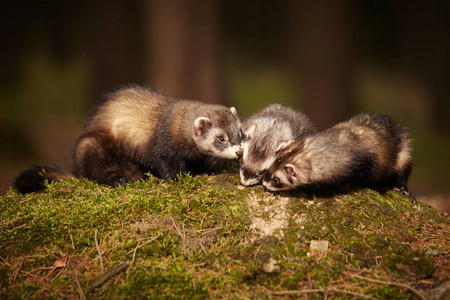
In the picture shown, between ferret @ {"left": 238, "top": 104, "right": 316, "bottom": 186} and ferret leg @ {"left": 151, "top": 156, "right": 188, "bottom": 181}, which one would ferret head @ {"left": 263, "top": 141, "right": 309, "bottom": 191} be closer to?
ferret @ {"left": 238, "top": 104, "right": 316, "bottom": 186}

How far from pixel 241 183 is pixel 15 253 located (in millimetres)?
2153

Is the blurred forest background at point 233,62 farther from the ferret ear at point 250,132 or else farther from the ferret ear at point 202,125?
the ferret ear at point 250,132

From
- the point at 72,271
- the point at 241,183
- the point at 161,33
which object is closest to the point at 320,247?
the point at 241,183

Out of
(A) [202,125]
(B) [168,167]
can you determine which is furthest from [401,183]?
(B) [168,167]

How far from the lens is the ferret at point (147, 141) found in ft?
13.6

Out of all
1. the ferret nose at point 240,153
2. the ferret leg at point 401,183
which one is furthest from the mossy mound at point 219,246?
the ferret leg at point 401,183

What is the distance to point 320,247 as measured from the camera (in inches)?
112

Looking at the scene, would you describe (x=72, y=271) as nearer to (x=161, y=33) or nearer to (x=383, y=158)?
(x=383, y=158)

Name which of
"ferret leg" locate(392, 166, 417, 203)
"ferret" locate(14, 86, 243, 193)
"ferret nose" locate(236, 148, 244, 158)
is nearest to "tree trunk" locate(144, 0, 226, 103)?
"ferret" locate(14, 86, 243, 193)

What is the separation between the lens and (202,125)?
4.16m

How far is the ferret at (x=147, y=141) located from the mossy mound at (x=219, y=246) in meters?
0.63

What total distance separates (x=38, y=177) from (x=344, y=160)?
11.9 feet

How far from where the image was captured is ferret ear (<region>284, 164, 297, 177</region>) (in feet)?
10.9

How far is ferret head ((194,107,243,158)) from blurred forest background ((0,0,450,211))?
3.20 meters
